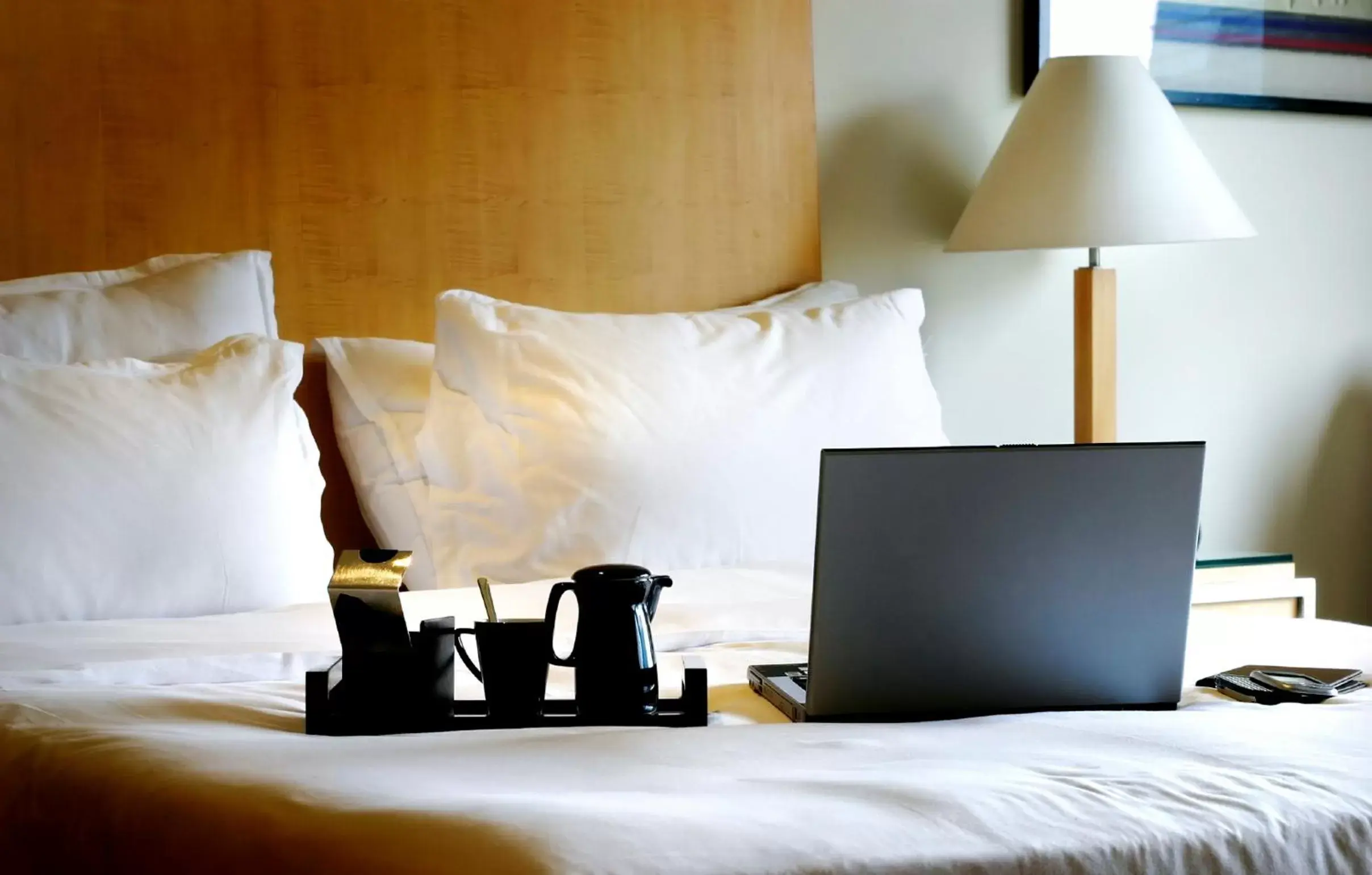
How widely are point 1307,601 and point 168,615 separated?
1.83m

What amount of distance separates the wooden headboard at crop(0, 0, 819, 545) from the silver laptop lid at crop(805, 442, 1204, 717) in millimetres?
1310

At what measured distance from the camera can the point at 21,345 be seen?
2002 millimetres

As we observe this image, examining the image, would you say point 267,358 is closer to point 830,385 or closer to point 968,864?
point 830,385

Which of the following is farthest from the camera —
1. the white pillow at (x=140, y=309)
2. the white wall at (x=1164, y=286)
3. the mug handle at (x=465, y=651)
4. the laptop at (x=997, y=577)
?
the white wall at (x=1164, y=286)

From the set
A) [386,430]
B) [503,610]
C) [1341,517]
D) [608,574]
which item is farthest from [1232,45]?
[608,574]

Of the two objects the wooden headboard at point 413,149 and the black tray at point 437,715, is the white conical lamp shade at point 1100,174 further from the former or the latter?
the black tray at point 437,715

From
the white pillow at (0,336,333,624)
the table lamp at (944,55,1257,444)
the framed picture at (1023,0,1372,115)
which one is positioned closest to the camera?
the white pillow at (0,336,333,624)

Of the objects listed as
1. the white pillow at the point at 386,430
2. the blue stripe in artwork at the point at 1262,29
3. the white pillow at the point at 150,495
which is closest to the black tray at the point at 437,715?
the white pillow at the point at 150,495

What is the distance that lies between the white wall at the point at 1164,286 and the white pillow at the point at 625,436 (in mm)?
644

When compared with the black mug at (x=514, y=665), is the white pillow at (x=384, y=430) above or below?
above

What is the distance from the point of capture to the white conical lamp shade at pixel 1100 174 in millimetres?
2572

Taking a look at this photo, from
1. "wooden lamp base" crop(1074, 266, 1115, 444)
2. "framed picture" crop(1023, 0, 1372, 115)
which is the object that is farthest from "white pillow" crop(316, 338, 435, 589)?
"framed picture" crop(1023, 0, 1372, 115)

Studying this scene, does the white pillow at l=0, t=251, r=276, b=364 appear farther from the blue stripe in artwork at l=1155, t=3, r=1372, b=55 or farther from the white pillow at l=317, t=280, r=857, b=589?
the blue stripe in artwork at l=1155, t=3, r=1372, b=55

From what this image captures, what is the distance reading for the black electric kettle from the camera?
1245 millimetres
